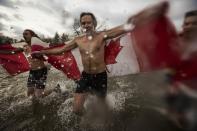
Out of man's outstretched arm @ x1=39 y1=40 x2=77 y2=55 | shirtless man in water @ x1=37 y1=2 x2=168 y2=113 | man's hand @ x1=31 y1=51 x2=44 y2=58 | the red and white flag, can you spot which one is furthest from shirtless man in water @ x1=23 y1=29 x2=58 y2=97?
shirtless man in water @ x1=37 y1=2 x2=168 y2=113

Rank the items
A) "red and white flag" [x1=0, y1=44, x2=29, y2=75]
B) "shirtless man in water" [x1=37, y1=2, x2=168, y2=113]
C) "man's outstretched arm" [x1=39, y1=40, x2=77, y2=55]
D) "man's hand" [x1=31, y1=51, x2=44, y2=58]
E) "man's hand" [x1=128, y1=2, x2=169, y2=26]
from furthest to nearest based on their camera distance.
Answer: "red and white flag" [x1=0, y1=44, x2=29, y2=75] → "man's hand" [x1=31, y1=51, x2=44, y2=58] → "man's outstretched arm" [x1=39, y1=40, x2=77, y2=55] → "shirtless man in water" [x1=37, y1=2, x2=168, y2=113] → "man's hand" [x1=128, y1=2, x2=169, y2=26]

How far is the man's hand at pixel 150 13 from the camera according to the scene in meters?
4.06

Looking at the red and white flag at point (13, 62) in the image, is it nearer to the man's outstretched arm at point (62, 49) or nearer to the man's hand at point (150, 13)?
the man's outstretched arm at point (62, 49)

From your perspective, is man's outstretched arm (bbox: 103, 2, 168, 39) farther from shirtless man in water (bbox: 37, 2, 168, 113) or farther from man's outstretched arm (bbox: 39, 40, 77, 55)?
man's outstretched arm (bbox: 39, 40, 77, 55)

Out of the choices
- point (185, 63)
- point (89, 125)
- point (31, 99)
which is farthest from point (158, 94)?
point (31, 99)

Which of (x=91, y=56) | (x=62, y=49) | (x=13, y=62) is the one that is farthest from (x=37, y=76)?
(x=91, y=56)

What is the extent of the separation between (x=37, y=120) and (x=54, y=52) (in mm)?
2158

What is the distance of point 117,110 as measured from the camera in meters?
9.50

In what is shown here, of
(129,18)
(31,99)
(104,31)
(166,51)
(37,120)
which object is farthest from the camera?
(31,99)

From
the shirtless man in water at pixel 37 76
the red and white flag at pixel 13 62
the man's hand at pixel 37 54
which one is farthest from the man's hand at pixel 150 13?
the red and white flag at pixel 13 62

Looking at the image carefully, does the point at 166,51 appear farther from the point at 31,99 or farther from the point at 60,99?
the point at 60,99

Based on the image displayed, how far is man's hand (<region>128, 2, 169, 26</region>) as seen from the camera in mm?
4062

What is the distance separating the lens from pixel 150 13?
4.19 meters

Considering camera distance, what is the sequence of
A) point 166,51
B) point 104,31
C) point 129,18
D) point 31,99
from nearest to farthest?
point 166,51 → point 129,18 → point 104,31 → point 31,99
